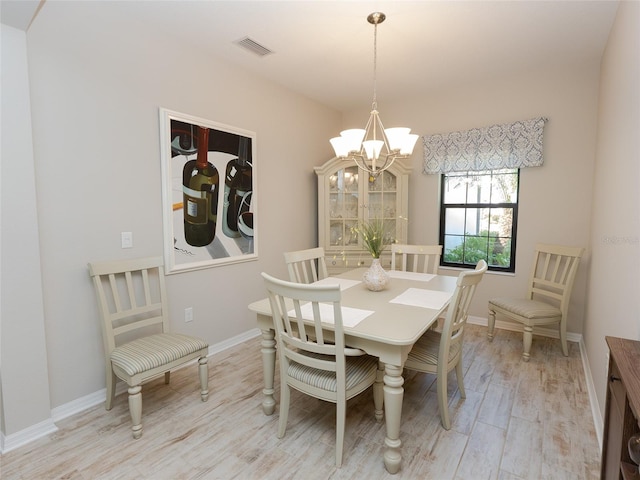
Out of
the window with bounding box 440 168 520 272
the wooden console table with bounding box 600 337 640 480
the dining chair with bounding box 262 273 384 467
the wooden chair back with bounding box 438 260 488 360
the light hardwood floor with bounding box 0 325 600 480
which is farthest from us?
the window with bounding box 440 168 520 272

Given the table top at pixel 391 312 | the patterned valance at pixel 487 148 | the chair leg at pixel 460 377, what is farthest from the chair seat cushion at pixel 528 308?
the patterned valance at pixel 487 148

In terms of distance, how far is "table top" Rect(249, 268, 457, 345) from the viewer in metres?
1.64

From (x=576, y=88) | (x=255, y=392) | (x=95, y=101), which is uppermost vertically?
(x=576, y=88)

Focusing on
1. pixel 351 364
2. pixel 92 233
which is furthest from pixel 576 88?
pixel 92 233

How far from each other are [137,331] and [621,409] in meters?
2.76

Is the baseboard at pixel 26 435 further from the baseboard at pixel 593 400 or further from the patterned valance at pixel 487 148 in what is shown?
the patterned valance at pixel 487 148

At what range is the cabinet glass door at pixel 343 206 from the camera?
4.12 metres

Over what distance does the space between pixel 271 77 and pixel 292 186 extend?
3.81ft

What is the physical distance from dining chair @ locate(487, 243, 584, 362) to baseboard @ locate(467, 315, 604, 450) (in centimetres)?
27

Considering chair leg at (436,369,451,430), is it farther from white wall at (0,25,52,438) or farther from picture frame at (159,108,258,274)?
white wall at (0,25,52,438)

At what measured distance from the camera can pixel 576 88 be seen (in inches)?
128

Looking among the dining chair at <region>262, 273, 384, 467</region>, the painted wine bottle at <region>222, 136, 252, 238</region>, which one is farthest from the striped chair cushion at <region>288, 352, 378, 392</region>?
the painted wine bottle at <region>222, 136, 252, 238</region>

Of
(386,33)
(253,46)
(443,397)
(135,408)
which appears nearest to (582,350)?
(443,397)

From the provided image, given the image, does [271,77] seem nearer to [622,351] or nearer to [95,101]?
[95,101]
